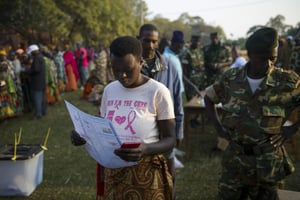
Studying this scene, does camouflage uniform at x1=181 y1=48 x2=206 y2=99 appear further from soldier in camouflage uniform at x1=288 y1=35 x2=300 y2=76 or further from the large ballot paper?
the large ballot paper

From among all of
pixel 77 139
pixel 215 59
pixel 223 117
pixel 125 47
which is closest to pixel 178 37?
pixel 215 59

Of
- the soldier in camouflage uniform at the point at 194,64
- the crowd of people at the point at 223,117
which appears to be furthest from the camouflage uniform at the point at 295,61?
the crowd of people at the point at 223,117

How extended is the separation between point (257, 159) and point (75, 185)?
9.30 feet

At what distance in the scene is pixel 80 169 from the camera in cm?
483

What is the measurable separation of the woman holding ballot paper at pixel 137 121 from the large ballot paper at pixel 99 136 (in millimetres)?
117

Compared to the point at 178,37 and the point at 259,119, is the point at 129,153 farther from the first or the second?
the point at 178,37

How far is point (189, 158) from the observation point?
5.21 m

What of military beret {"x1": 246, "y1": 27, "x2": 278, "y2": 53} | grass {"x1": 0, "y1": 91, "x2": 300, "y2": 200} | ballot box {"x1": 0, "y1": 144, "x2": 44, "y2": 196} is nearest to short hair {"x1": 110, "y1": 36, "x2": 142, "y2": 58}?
military beret {"x1": 246, "y1": 27, "x2": 278, "y2": 53}

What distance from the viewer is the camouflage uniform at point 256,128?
215 centimetres

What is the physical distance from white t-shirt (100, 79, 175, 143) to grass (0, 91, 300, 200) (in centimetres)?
231

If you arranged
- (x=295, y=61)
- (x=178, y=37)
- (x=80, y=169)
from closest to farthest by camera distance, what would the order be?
1. (x=80, y=169)
2. (x=178, y=37)
3. (x=295, y=61)

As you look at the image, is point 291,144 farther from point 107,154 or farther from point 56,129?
point 56,129

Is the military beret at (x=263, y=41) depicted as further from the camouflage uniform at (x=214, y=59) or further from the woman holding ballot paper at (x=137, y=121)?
the camouflage uniform at (x=214, y=59)

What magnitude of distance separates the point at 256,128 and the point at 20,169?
111 inches
